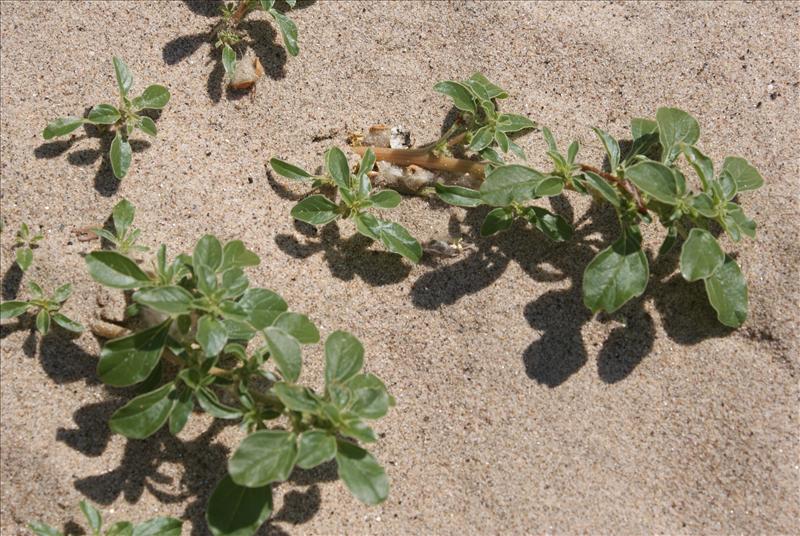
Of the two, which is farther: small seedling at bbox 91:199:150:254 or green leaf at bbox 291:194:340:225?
green leaf at bbox 291:194:340:225

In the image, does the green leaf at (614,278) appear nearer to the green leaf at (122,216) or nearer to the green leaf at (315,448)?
the green leaf at (315,448)

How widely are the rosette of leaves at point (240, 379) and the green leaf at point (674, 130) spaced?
47.3 inches

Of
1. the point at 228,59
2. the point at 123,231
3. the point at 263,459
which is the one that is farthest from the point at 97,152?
the point at 263,459

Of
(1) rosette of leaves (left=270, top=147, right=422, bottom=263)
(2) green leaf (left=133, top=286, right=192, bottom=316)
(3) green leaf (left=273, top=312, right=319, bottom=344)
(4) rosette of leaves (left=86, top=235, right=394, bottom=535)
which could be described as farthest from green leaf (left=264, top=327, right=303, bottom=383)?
(1) rosette of leaves (left=270, top=147, right=422, bottom=263)

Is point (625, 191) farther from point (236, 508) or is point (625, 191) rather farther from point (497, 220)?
point (236, 508)

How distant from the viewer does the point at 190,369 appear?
2211 millimetres

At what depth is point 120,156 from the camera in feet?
8.59

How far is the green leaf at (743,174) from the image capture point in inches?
99.2

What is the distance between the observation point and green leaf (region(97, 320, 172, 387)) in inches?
86.5

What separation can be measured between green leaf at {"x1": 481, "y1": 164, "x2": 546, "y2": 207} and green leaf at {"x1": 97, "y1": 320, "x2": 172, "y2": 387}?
105cm

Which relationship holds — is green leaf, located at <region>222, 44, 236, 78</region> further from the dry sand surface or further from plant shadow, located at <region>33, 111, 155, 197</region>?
plant shadow, located at <region>33, 111, 155, 197</region>

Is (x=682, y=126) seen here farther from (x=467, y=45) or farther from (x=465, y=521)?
(x=465, y=521)

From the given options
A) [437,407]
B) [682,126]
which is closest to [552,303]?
[437,407]

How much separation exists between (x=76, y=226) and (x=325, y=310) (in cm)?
84
